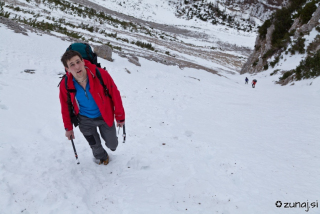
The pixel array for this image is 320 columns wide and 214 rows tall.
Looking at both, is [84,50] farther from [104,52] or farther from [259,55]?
[259,55]

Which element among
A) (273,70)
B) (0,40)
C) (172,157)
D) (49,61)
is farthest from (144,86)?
(273,70)

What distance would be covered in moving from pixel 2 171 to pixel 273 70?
18177 millimetres

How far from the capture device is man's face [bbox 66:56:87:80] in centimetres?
255

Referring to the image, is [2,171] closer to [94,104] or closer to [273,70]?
[94,104]

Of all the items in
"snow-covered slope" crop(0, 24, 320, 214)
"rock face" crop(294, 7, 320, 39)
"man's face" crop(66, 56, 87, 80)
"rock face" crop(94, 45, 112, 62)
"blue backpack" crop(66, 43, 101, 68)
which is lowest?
"snow-covered slope" crop(0, 24, 320, 214)

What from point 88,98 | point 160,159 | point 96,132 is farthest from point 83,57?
point 160,159

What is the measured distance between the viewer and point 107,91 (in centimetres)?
295

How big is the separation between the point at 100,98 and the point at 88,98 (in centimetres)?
17

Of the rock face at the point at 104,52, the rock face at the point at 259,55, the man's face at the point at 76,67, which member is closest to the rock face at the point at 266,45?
the rock face at the point at 259,55

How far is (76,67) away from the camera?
8.44ft

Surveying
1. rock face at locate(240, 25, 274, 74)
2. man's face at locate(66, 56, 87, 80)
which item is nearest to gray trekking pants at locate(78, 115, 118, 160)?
man's face at locate(66, 56, 87, 80)

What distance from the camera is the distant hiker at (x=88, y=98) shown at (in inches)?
103

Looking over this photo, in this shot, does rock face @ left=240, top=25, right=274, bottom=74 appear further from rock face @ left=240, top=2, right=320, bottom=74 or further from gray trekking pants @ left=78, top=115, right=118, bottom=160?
gray trekking pants @ left=78, top=115, right=118, bottom=160

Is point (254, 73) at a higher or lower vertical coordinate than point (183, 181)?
higher
